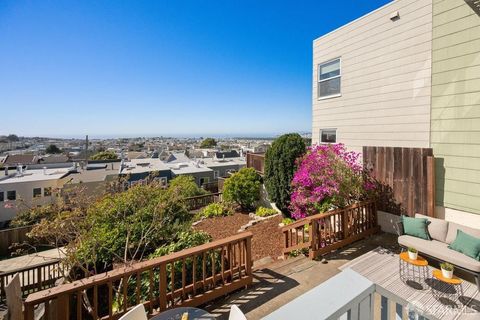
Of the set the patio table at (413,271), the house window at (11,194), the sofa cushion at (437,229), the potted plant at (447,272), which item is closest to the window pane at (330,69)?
the sofa cushion at (437,229)

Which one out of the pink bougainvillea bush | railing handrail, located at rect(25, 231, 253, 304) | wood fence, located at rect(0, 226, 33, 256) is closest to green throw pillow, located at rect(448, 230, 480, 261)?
the pink bougainvillea bush

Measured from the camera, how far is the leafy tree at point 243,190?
11.4 metres

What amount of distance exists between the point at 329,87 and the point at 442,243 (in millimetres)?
5846

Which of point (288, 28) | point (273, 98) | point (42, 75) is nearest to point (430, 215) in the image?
point (288, 28)

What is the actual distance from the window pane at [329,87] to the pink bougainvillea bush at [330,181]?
2552 millimetres

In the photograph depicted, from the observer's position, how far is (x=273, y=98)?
24.8 m

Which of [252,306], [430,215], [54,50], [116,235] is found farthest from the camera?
[54,50]

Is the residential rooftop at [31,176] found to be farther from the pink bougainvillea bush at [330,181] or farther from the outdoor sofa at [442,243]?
the outdoor sofa at [442,243]

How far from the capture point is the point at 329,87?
839 cm

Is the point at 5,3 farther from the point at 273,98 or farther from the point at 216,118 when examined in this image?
the point at 216,118

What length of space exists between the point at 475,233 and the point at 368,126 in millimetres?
3656

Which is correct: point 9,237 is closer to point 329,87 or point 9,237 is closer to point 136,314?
point 136,314

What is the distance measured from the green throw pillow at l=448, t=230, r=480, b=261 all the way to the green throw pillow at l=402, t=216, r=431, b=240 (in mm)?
496

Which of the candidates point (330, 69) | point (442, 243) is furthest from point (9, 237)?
point (442, 243)
